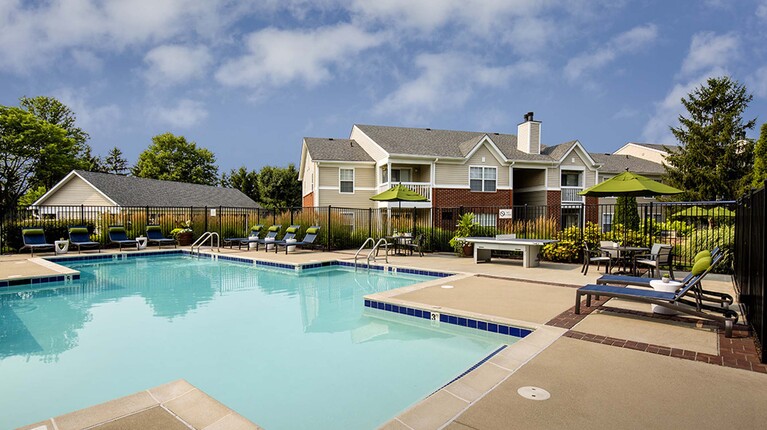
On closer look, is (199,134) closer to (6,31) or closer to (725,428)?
(6,31)

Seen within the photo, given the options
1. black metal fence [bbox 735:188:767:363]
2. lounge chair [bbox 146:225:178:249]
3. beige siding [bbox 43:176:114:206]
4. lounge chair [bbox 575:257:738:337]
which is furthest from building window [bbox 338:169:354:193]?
black metal fence [bbox 735:188:767:363]

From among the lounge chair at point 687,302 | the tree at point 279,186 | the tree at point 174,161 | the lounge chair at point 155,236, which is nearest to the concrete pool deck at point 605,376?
the lounge chair at point 687,302

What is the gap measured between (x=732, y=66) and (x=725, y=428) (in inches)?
1390

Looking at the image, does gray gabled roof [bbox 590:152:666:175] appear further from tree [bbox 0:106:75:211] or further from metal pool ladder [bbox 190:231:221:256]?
tree [bbox 0:106:75:211]

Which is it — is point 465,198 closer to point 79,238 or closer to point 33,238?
point 79,238

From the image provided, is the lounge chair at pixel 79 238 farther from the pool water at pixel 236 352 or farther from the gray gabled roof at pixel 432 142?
the gray gabled roof at pixel 432 142

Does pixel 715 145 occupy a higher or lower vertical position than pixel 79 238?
higher

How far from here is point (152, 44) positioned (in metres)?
18.5

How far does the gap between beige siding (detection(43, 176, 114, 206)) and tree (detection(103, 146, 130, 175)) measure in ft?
96.9

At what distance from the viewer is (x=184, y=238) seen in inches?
693

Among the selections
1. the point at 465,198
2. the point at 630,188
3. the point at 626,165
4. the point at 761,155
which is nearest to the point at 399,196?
the point at 630,188

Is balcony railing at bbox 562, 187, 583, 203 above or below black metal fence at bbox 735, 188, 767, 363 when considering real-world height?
above

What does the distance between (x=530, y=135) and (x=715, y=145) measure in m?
13.4

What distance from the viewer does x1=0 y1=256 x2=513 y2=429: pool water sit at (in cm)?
368
